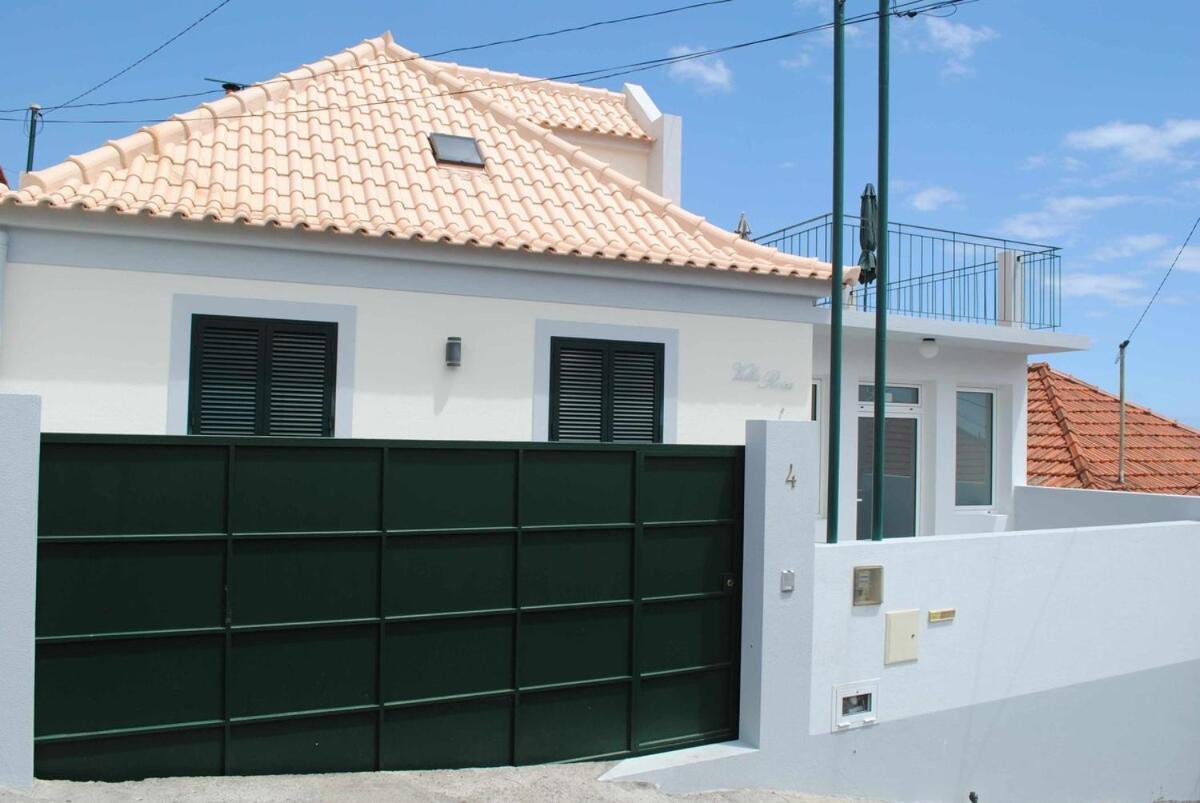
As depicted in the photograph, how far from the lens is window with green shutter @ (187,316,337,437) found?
25.7 ft

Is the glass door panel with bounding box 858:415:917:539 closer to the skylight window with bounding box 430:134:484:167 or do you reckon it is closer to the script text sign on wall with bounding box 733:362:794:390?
the script text sign on wall with bounding box 733:362:794:390

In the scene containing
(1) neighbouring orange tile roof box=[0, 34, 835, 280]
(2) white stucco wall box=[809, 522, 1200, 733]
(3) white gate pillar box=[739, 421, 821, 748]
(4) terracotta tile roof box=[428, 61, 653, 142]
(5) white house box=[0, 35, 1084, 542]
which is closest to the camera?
(3) white gate pillar box=[739, 421, 821, 748]

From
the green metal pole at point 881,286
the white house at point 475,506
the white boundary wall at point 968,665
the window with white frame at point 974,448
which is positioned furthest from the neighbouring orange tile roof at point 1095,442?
the green metal pole at point 881,286

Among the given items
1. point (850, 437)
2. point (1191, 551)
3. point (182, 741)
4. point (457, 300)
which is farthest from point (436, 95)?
point (1191, 551)

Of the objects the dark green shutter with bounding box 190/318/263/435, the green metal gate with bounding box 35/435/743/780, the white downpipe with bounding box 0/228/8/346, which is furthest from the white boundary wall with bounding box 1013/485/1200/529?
the white downpipe with bounding box 0/228/8/346

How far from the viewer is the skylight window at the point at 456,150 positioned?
1042cm

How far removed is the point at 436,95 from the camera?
12.1 metres

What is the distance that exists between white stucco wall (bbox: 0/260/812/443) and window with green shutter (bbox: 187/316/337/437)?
0.17 metres

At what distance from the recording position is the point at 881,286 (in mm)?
8164

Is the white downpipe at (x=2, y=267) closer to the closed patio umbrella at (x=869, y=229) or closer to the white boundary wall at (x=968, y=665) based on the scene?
the white boundary wall at (x=968, y=665)

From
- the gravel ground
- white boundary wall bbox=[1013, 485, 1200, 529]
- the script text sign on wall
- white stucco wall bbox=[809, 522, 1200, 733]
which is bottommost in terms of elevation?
the gravel ground

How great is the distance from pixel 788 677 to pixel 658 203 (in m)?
5.94

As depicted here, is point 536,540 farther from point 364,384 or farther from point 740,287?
point 740,287

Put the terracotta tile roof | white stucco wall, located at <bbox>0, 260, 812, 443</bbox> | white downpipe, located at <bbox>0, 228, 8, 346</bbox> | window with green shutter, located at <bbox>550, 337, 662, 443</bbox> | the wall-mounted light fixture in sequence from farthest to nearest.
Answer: the terracotta tile roof → window with green shutter, located at <bbox>550, 337, 662, 443</bbox> → the wall-mounted light fixture → white stucco wall, located at <bbox>0, 260, 812, 443</bbox> → white downpipe, located at <bbox>0, 228, 8, 346</bbox>
